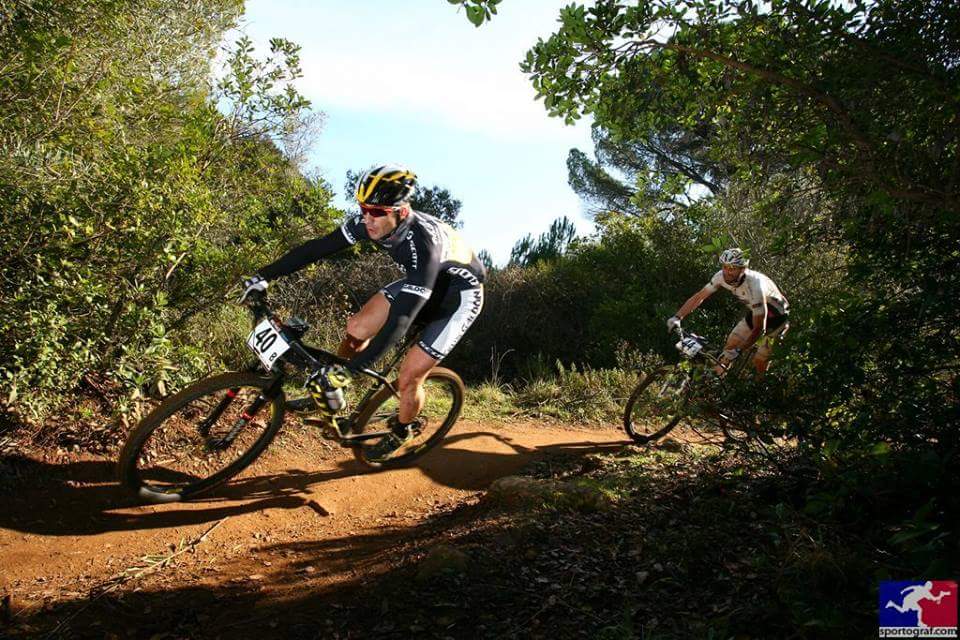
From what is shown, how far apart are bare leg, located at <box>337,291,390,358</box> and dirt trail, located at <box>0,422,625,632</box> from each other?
118 cm

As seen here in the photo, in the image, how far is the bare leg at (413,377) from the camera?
4574 millimetres

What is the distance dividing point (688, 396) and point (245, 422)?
3609mm

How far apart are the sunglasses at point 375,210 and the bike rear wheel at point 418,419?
4.91ft

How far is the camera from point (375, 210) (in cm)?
427

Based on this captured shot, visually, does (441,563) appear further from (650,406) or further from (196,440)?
(650,406)

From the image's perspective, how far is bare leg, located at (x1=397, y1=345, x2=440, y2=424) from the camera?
4574 mm

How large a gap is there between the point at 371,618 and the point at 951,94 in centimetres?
432

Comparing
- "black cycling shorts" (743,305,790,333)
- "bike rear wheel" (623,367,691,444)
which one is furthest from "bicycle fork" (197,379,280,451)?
"black cycling shorts" (743,305,790,333)

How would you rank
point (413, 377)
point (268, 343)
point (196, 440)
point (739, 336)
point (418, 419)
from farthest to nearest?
point (739, 336)
point (418, 419)
point (196, 440)
point (413, 377)
point (268, 343)

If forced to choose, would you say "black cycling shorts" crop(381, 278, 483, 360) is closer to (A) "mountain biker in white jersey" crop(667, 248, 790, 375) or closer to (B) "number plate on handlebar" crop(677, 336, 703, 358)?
(B) "number plate on handlebar" crop(677, 336, 703, 358)

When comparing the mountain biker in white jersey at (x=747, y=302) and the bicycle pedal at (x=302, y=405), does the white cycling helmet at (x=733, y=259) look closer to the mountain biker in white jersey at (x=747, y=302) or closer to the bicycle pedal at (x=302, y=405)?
the mountain biker in white jersey at (x=747, y=302)

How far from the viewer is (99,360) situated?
4.53 meters

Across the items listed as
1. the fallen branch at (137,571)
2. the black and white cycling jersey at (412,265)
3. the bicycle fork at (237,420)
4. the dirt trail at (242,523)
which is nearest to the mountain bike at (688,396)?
the dirt trail at (242,523)

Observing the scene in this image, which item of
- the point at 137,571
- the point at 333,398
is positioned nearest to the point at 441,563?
the point at 333,398
